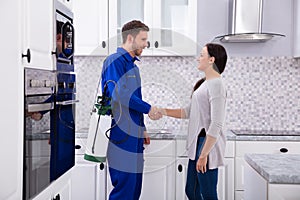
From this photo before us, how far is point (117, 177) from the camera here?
10.8 feet

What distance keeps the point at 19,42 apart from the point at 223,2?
2.58 meters

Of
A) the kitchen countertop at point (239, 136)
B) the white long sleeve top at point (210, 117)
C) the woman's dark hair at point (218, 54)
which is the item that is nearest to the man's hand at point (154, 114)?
the kitchen countertop at point (239, 136)

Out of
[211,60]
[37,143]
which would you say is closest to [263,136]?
[211,60]

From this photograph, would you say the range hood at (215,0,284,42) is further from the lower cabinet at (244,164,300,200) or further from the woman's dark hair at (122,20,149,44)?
the lower cabinet at (244,164,300,200)

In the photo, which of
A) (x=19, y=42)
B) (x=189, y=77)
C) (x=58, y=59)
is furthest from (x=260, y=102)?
(x=19, y=42)

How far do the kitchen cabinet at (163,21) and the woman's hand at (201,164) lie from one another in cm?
102

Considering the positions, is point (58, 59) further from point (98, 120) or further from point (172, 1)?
point (172, 1)

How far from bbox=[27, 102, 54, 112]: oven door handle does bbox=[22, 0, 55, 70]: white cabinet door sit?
0.15m

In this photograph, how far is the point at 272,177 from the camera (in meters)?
1.66

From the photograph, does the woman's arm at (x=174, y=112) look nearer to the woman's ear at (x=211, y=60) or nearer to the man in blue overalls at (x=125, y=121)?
the man in blue overalls at (x=125, y=121)

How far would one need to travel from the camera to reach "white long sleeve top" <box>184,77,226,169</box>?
3025mm

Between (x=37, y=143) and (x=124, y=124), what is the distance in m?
1.29

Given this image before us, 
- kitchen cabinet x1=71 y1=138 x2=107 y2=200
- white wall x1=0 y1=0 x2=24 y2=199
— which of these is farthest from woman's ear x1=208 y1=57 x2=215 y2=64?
white wall x1=0 y1=0 x2=24 y2=199

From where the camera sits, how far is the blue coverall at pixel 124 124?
3.18 meters
